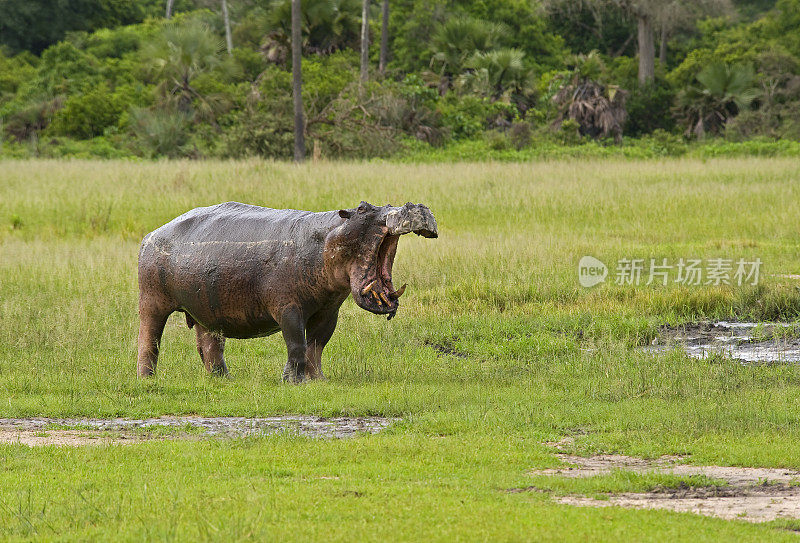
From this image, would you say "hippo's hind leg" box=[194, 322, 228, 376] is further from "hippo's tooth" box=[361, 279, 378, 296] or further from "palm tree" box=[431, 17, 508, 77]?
"palm tree" box=[431, 17, 508, 77]

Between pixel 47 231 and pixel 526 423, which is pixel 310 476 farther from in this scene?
pixel 47 231

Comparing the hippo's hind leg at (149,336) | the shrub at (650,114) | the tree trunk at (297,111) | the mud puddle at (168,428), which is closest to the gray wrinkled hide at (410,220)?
the mud puddle at (168,428)

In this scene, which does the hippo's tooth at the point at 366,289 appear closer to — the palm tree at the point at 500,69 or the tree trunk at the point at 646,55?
the palm tree at the point at 500,69

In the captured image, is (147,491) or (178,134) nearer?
(147,491)

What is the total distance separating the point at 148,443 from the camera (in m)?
7.09

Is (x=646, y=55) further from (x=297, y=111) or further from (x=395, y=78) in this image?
(x=297, y=111)

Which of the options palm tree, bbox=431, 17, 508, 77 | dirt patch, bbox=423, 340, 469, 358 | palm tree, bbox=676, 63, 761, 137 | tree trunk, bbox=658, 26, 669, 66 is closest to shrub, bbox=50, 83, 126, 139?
palm tree, bbox=431, 17, 508, 77

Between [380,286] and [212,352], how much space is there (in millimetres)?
2141

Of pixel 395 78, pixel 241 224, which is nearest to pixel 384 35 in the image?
pixel 395 78

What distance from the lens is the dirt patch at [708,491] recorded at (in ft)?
18.2

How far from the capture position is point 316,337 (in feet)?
30.3

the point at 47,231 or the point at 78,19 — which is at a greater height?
the point at 78,19

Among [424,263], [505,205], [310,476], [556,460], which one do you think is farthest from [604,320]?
[505,205]

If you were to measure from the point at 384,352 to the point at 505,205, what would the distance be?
11.3 metres
